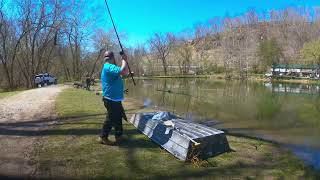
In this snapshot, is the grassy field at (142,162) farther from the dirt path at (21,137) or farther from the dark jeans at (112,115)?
the dark jeans at (112,115)

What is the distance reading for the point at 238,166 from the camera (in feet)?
27.9

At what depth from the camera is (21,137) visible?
10.3 meters

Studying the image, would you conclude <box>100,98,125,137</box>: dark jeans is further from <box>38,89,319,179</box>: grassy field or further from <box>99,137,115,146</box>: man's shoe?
<box>38,89,319,179</box>: grassy field

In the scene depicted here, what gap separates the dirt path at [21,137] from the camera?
24.6ft

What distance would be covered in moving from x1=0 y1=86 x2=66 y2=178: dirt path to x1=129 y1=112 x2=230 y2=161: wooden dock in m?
2.71

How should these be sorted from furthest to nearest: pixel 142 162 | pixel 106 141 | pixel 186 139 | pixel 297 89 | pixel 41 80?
1. pixel 41 80
2. pixel 297 89
3. pixel 106 141
4. pixel 186 139
5. pixel 142 162

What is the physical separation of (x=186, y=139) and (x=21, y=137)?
4.19 metres

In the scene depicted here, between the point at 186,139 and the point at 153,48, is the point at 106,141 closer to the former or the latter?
the point at 186,139

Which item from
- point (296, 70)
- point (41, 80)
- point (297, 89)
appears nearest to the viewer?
point (297, 89)

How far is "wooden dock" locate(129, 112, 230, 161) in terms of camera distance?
8.48 metres

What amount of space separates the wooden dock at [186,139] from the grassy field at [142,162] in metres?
0.18

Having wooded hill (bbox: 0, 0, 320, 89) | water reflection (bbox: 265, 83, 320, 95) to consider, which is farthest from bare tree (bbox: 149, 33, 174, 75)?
water reflection (bbox: 265, 83, 320, 95)

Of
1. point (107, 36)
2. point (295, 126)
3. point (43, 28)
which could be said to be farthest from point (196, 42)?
point (295, 126)

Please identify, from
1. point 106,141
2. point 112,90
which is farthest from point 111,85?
point 106,141
